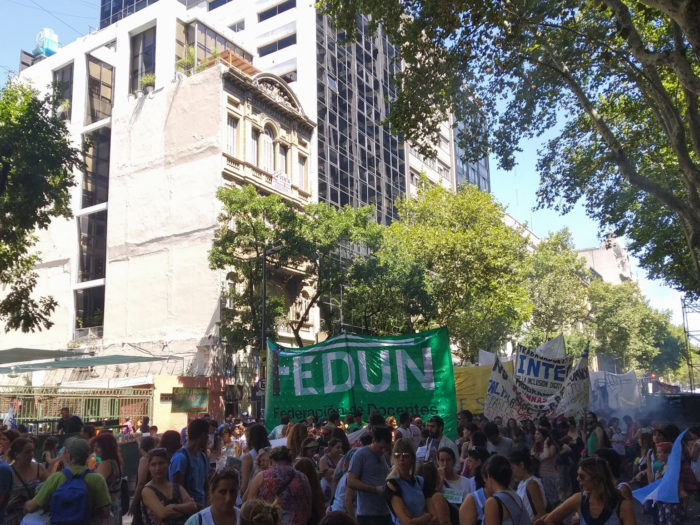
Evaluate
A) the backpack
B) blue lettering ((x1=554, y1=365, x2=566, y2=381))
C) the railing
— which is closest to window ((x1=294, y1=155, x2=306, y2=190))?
the railing

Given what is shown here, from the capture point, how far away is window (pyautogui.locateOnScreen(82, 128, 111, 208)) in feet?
120

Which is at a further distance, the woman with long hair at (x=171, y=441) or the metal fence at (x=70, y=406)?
the metal fence at (x=70, y=406)

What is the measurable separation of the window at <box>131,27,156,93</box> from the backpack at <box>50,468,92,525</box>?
33257 millimetres

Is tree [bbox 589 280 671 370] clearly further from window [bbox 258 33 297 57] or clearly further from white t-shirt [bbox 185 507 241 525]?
white t-shirt [bbox 185 507 241 525]

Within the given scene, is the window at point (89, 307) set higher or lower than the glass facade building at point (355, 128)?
lower

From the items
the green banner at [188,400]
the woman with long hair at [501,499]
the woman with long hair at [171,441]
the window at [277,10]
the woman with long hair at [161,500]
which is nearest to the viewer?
the woman with long hair at [501,499]

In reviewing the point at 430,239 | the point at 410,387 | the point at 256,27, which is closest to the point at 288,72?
the point at 256,27

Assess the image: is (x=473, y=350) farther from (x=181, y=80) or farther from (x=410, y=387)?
(x=410, y=387)

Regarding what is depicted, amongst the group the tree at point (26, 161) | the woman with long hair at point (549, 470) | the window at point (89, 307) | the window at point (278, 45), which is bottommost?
the woman with long hair at point (549, 470)

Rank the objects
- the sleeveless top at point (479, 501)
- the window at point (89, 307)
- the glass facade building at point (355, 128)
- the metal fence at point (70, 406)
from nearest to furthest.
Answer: the sleeveless top at point (479, 501) → the metal fence at point (70, 406) → the window at point (89, 307) → the glass facade building at point (355, 128)

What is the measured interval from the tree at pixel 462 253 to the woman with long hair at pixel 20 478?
24.5 m

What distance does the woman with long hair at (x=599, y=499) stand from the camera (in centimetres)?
462

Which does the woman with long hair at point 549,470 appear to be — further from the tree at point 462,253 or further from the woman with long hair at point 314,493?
the tree at point 462,253

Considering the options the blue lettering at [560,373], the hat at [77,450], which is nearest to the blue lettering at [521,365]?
the blue lettering at [560,373]
